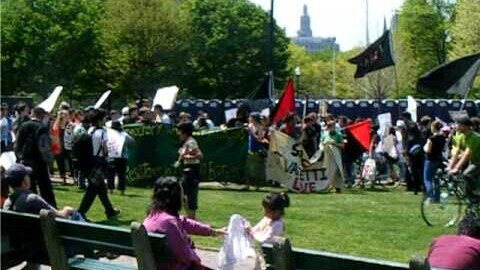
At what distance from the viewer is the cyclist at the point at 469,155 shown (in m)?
13.0

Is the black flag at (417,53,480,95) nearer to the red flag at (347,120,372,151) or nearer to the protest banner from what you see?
the protest banner

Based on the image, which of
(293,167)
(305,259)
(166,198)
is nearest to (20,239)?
(166,198)

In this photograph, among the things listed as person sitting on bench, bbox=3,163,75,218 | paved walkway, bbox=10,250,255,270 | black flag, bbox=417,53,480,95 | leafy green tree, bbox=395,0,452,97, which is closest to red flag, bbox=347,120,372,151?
black flag, bbox=417,53,480,95

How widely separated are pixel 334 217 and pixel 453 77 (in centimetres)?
306

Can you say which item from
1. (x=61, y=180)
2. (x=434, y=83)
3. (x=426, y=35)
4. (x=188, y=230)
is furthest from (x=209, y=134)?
(x=426, y=35)

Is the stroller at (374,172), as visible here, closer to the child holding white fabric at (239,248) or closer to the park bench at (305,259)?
the child holding white fabric at (239,248)

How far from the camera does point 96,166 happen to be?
14148 millimetres

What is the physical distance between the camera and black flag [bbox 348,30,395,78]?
2266 cm

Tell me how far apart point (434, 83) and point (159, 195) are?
9233mm

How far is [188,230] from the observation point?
7.09 meters

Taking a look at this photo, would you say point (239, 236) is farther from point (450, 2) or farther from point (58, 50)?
point (450, 2)

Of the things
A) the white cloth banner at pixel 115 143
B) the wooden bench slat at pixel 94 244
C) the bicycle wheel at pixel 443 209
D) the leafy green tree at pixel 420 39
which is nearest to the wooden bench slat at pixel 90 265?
the wooden bench slat at pixel 94 244


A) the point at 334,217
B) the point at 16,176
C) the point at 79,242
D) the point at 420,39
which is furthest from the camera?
the point at 420,39

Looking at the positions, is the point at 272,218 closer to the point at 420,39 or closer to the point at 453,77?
the point at 453,77
